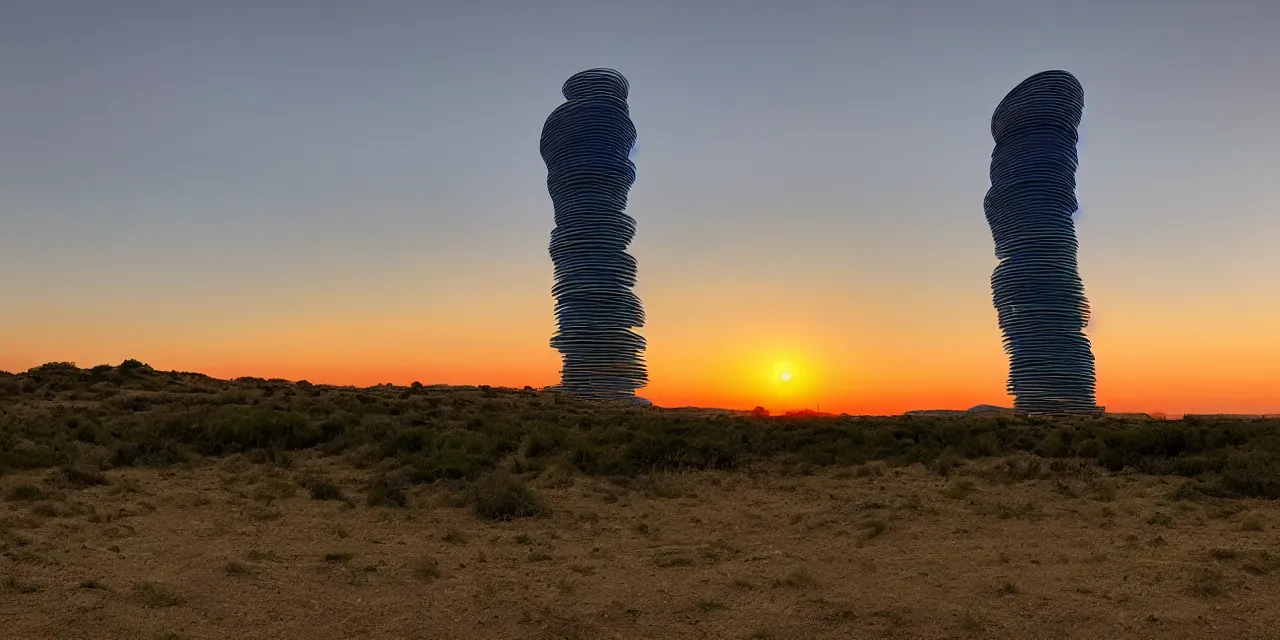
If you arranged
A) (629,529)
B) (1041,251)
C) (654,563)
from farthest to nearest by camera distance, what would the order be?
(1041,251) → (629,529) → (654,563)

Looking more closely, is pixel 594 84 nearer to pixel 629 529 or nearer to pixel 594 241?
pixel 594 241

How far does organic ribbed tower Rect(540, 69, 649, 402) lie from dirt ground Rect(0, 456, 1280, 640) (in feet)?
108

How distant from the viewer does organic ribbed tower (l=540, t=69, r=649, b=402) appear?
5016cm

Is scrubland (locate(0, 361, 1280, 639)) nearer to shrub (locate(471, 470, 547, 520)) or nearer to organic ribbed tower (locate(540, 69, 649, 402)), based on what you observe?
shrub (locate(471, 470, 547, 520))

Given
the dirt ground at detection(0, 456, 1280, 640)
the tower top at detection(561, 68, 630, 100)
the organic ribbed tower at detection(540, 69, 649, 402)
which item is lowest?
the dirt ground at detection(0, 456, 1280, 640)

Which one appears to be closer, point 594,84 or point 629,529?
point 629,529

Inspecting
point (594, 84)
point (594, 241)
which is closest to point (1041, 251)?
point (594, 241)

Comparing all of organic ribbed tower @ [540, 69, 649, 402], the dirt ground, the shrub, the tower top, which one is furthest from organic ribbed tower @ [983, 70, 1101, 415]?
the shrub

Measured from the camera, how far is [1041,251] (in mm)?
50312

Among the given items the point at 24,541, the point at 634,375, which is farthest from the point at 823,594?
the point at 634,375

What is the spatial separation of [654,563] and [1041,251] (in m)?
46.3

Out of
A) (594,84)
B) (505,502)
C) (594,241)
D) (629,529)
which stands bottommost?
(629,529)

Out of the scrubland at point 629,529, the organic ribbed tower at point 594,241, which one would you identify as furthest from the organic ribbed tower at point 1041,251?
the scrubland at point 629,529

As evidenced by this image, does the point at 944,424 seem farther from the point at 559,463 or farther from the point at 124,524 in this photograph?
the point at 124,524
